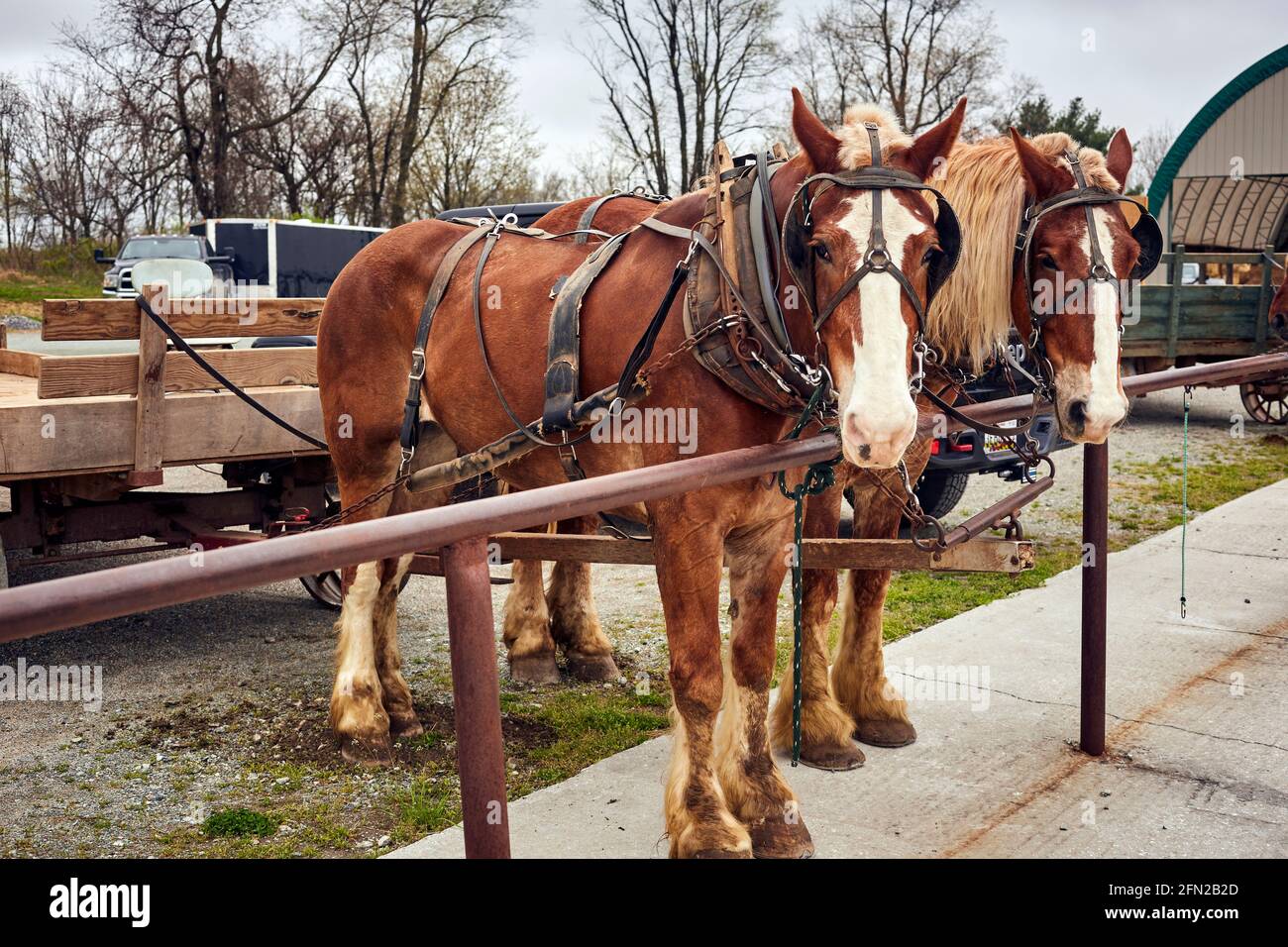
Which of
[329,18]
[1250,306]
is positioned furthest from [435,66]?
[1250,306]

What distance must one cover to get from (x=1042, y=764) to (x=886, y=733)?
1.81 ft

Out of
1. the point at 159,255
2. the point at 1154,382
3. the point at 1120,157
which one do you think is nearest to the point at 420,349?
the point at 1120,157

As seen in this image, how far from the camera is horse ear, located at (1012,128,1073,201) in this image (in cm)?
362

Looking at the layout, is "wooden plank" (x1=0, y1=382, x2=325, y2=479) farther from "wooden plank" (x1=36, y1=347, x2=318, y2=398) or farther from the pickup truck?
the pickup truck

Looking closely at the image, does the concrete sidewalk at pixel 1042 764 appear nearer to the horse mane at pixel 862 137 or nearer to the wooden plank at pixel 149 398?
the horse mane at pixel 862 137

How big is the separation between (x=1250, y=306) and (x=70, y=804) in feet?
45.3

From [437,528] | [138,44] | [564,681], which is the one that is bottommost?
[564,681]

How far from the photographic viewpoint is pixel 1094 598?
13.4 feet

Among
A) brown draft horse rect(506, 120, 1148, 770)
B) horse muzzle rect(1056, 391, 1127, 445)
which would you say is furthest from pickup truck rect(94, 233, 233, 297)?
horse muzzle rect(1056, 391, 1127, 445)

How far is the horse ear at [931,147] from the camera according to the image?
293 cm

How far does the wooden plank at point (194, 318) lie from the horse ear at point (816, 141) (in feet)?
9.54

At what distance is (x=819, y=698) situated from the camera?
4160 millimetres

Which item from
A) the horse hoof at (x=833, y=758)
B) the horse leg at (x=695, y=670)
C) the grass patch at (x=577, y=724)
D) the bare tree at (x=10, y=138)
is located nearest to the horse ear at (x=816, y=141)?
the horse leg at (x=695, y=670)
